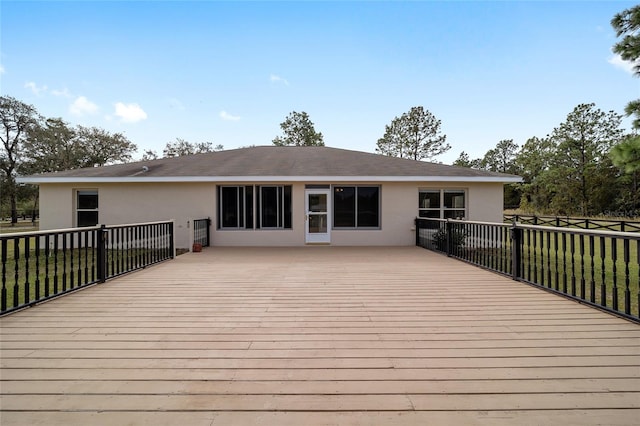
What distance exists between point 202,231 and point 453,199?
8.03m

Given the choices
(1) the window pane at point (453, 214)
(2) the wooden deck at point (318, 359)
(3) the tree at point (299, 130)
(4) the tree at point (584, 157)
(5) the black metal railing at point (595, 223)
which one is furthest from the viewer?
(3) the tree at point (299, 130)

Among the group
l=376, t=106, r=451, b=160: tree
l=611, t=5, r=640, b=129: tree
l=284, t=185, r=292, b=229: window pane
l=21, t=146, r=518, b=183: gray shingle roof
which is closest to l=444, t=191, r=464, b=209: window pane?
l=21, t=146, r=518, b=183: gray shingle roof

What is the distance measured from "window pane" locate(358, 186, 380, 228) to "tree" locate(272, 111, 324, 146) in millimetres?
22574

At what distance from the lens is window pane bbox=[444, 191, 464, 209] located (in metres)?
10.6

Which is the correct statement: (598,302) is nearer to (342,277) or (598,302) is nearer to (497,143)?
(342,277)

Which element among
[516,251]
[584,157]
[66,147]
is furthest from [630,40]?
[66,147]

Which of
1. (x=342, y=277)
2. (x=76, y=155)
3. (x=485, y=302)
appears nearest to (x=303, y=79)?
(x=342, y=277)

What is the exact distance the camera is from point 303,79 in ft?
58.7

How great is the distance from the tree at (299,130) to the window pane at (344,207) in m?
22.5

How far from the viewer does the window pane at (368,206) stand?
10430 millimetres

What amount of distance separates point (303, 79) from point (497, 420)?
60.3 feet

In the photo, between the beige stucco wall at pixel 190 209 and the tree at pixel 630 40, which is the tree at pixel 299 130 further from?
the tree at pixel 630 40

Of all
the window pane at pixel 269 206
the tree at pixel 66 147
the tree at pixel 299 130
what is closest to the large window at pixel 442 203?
the window pane at pixel 269 206

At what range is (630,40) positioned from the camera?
5.34 m
